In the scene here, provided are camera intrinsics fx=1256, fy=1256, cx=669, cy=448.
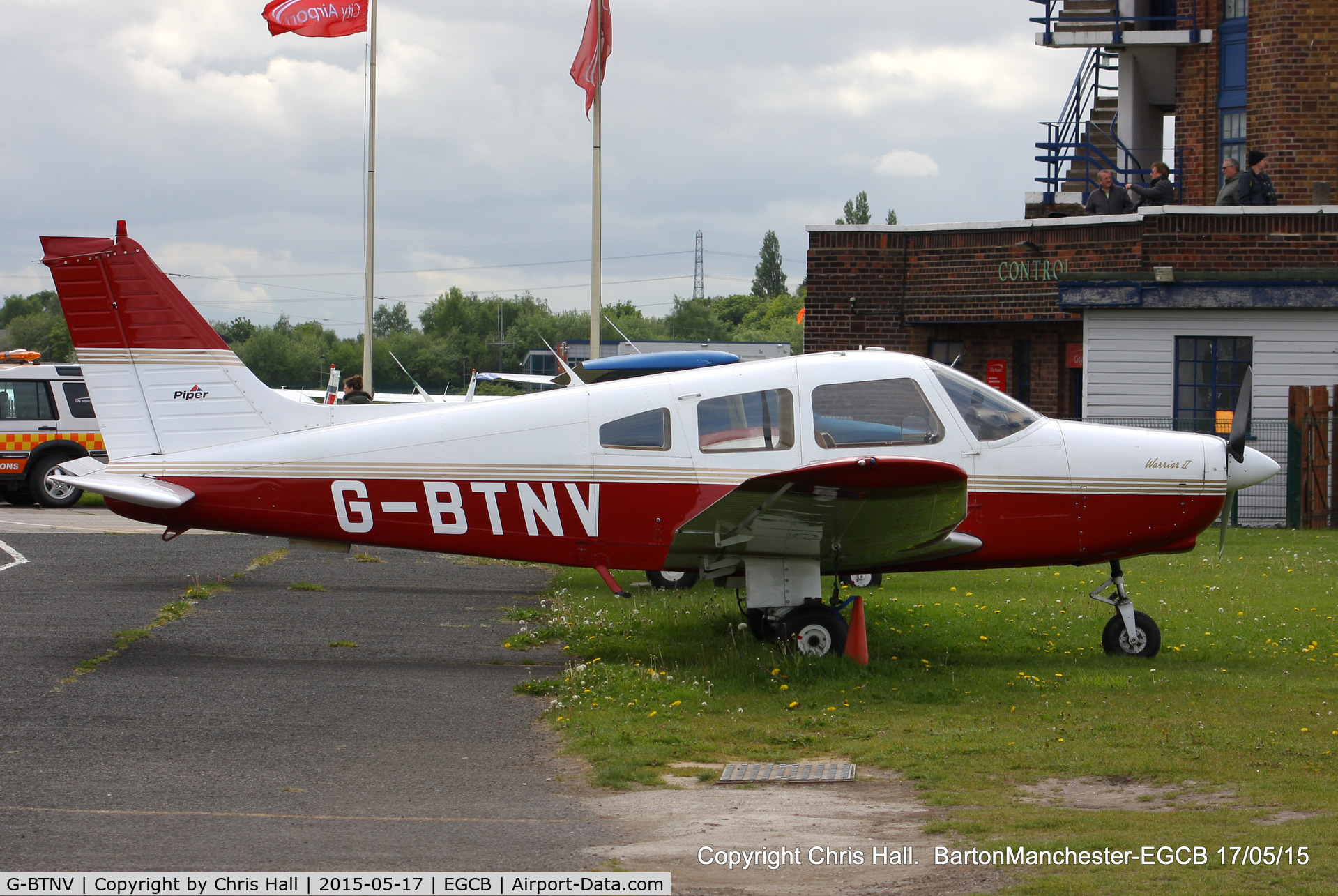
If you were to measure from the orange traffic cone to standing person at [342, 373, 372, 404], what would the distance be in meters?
7.29

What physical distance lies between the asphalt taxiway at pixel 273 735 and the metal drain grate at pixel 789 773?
867 millimetres

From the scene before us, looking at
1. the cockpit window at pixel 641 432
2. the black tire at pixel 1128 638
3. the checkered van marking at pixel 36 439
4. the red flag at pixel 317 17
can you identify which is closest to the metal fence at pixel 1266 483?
the black tire at pixel 1128 638

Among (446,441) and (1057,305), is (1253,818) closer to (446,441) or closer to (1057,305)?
(446,441)

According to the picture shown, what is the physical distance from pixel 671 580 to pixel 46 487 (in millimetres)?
13696

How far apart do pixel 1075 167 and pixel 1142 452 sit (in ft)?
65.6

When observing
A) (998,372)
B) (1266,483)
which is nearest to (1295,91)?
(998,372)

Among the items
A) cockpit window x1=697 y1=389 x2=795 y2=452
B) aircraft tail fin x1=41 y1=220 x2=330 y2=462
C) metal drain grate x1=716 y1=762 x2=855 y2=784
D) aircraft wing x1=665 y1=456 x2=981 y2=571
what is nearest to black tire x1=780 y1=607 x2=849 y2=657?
aircraft wing x1=665 y1=456 x2=981 y2=571

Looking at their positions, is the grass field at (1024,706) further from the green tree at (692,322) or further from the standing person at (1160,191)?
the green tree at (692,322)

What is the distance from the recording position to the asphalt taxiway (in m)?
5.00

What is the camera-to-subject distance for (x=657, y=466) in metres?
8.71

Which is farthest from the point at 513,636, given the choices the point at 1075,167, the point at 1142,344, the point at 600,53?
the point at 1075,167

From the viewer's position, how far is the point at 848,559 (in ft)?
29.1

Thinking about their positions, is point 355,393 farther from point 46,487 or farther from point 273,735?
point 46,487

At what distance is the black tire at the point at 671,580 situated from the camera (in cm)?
1280
